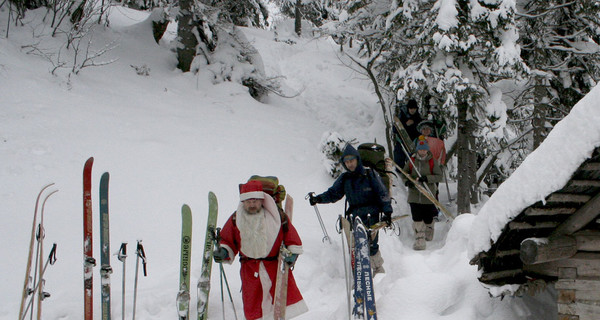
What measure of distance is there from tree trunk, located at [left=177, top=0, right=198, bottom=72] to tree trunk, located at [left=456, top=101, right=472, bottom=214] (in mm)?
7377

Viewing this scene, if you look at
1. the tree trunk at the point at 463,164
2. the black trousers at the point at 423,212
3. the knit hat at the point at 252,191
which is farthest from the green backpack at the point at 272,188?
the tree trunk at the point at 463,164

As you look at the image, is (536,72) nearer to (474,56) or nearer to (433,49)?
(474,56)

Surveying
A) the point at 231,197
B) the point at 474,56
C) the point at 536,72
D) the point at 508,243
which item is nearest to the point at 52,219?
the point at 231,197

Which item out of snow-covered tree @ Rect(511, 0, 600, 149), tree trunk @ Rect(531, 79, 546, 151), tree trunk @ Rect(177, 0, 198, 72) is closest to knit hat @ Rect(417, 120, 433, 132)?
snow-covered tree @ Rect(511, 0, 600, 149)

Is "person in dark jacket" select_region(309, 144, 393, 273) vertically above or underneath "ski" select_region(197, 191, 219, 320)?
above

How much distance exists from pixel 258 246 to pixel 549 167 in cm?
274

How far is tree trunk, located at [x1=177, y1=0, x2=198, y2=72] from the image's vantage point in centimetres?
1285

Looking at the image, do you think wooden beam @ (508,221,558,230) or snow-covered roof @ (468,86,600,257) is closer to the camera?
snow-covered roof @ (468,86,600,257)

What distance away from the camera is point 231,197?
819 centimetres

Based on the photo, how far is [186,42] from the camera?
→ 13.0m

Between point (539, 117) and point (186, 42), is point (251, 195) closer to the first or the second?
point (539, 117)

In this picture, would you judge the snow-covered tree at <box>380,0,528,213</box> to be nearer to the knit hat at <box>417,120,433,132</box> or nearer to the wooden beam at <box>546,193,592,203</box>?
the knit hat at <box>417,120,433,132</box>

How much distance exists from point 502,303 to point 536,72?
5863 millimetres

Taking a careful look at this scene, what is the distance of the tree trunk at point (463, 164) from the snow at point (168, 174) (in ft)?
2.37
